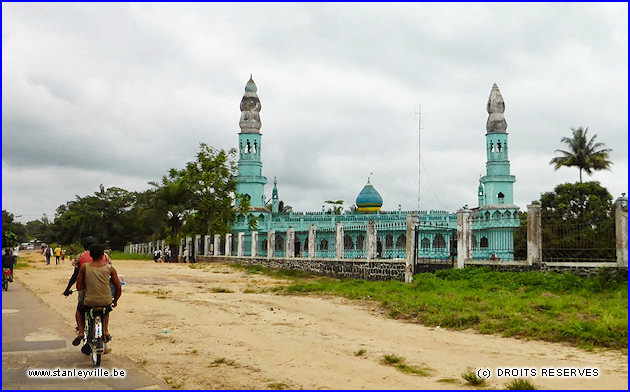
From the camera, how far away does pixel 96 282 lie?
24.9ft

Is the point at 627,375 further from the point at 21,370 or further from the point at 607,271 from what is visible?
the point at 607,271

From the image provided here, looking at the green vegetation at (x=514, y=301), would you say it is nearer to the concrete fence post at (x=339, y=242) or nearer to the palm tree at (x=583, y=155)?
the concrete fence post at (x=339, y=242)

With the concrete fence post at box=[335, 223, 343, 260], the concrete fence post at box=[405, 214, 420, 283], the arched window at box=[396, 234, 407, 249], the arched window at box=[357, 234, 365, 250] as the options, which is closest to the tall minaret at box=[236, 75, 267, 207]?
the arched window at box=[396, 234, 407, 249]

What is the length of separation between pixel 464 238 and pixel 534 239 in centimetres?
241

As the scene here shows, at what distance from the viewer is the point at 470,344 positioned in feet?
→ 30.2

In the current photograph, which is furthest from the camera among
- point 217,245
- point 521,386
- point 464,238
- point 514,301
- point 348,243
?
point 217,245

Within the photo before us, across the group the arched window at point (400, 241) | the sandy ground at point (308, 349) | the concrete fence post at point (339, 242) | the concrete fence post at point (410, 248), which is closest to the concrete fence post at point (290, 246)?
the concrete fence post at point (339, 242)

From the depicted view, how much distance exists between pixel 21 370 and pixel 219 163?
3420 cm

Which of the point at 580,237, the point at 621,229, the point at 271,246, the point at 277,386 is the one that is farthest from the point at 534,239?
the point at 271,246

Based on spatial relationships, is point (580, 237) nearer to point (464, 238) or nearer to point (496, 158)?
point (464, 238)

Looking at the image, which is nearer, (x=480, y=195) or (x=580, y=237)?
(x=580, y=237)

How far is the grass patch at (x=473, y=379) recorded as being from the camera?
21.5 feet

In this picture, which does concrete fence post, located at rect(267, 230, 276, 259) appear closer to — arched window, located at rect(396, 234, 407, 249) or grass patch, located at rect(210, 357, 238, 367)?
arched window, located at rect(396, 234, 407, 249)

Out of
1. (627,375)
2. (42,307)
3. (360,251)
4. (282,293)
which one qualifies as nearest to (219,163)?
(360,251)
